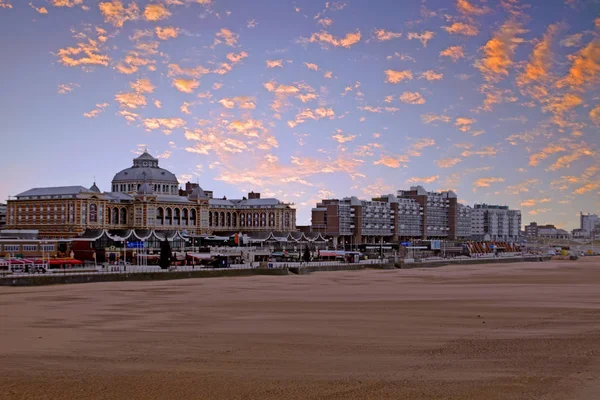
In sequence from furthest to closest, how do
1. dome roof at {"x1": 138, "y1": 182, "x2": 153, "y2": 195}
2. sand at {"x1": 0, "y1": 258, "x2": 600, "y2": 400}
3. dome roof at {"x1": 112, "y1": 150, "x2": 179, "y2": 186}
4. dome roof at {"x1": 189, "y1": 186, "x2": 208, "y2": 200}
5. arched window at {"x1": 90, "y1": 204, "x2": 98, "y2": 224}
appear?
1. dome roof at {"x1": 112, "y1": 150, "x2": 179, "y2": 186}
2. dome roof at {"x1": 189, "y1": 186, "x2": 208, "y2": 200}
3. dome roof at {"x1": 138, "y1": 182, "x2": 153, "y2": 195}
4. arched window at {"x1": 90, "y1": 204, "x2": 98, "y2": 224}
5. sand at {"x1": 0, "y1": 258, "x2": 600, "y2": 400}

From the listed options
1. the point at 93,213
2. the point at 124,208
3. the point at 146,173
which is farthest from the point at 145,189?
the point at 93,213

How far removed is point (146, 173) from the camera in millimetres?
187125

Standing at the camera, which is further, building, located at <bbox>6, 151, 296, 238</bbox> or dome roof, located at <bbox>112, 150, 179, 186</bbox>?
dome roof, located at <bbox>112, 150, 179, 186</bbox>

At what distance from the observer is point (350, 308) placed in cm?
4509

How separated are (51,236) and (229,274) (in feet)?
257

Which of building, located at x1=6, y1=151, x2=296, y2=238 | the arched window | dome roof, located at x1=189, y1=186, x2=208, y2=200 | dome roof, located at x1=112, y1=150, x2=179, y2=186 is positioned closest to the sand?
building, located at x1=6, y1=151, x2=296, y2=238

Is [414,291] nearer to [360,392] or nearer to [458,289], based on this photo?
[458,289]

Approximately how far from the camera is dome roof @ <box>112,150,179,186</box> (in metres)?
187

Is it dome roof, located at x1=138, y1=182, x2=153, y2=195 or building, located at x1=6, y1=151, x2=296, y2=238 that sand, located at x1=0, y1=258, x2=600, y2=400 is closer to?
building, located at x1=6, y1=151, x2=296, y2=238

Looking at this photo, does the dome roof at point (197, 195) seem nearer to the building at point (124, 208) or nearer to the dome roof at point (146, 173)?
the building at point (124, 208)

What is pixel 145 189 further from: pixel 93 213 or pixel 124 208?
pixel 93 213

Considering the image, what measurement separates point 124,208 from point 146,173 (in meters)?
19.2

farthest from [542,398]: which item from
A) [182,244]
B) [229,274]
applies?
[182,244]

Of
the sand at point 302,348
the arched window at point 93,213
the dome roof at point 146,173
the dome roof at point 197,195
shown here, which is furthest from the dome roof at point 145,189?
the sand at point 302,348
